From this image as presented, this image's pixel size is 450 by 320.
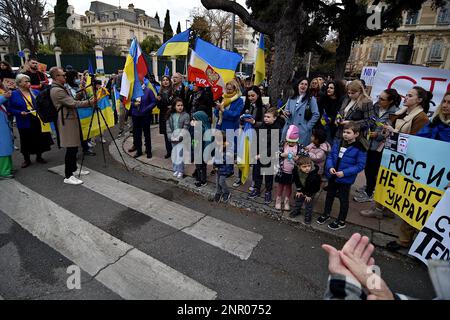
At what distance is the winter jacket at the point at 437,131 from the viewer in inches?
125

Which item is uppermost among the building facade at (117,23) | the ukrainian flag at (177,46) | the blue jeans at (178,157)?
the building facade at (117,23)

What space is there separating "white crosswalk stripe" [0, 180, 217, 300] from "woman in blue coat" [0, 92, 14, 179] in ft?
3.37

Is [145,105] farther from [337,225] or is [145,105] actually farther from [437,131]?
[437,131]

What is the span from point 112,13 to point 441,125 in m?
93.8

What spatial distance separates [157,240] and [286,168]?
2148 mm

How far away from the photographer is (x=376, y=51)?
4881 centimetres

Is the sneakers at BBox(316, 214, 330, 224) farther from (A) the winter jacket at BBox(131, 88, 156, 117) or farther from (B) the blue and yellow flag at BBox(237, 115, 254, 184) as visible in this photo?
(A) the winter jacket at BBox(131, 88, 156, 117)

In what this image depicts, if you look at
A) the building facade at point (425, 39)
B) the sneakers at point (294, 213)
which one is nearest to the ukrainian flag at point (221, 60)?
the sneakers at point (294, 213)

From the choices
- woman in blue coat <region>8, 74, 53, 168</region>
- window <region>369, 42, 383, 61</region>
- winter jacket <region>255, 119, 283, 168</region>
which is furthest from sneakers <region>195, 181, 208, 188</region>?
window <region>369, 42, 383, 61</region>

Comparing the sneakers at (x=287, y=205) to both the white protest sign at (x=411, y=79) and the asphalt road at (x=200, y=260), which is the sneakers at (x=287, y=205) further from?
the white protest sign at (x=411, y=79)

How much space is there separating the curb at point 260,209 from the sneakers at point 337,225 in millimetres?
47

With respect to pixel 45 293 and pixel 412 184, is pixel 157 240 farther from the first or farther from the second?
pixel 412 184

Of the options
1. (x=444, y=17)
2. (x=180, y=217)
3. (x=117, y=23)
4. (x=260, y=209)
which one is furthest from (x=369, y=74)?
(x=117, y=23)
